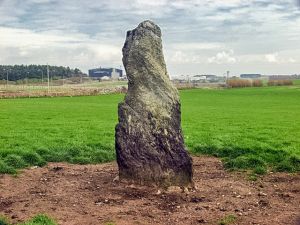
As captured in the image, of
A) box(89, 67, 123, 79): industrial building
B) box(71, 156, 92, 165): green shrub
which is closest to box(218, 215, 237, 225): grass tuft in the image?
box(71, 156, 92, 165): green shrub

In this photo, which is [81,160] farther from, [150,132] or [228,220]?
[228,220]

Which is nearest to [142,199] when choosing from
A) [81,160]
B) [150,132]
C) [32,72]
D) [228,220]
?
[150,132]

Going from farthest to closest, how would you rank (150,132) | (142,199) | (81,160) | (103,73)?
(103,73), (81,160), (150,132), (142,199)

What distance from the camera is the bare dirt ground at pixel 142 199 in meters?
8.67

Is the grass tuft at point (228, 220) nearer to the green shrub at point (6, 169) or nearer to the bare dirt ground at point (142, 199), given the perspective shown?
the bare dirt ground at point (142, 199)

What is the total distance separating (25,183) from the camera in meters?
11.2

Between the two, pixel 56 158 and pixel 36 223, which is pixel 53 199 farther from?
pixel 56 158

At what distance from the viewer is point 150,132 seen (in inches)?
422

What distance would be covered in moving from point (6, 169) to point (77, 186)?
2526 mm

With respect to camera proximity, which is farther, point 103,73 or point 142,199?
point 103,73

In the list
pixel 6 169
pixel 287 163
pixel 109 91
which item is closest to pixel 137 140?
pixel 6 169

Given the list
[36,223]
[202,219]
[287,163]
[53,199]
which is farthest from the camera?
[287,163]

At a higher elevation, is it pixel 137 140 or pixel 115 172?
pixel 137 140

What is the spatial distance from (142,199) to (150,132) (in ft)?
5.13
